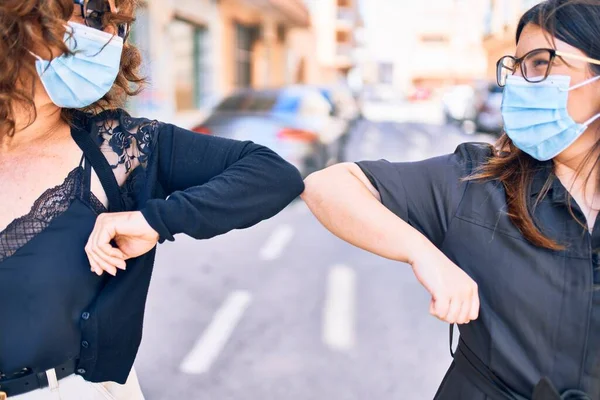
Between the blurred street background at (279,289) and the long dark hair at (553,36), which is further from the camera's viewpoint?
the blurred street background at (279,289)

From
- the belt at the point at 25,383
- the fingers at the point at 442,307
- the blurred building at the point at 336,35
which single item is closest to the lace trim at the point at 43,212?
the belt at the point at 25,383

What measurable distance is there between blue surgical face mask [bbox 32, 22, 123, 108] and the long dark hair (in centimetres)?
89

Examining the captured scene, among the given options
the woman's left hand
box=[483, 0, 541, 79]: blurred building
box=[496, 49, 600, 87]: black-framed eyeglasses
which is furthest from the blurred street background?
box=[483, 0, 541, 79]: blurred building

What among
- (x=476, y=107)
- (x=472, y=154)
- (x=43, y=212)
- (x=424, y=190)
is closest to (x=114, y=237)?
(x=43, y=212)

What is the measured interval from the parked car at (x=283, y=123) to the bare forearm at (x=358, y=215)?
634 cm

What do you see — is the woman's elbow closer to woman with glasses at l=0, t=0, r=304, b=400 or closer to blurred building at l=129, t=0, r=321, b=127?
woman with glasses at l=0, t=0, r=304, b=400

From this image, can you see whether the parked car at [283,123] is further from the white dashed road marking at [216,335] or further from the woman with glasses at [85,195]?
the woman with glasses at [85,195]

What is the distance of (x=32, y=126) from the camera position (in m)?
1.47

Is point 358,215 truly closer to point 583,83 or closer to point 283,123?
point 583,83

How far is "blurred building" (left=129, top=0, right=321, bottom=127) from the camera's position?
14.6 metres

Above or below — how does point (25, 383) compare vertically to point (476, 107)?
above

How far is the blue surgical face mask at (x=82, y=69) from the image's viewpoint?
1.37 meters

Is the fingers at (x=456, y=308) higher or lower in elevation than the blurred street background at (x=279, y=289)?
higher

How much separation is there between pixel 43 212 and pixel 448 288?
896mm
